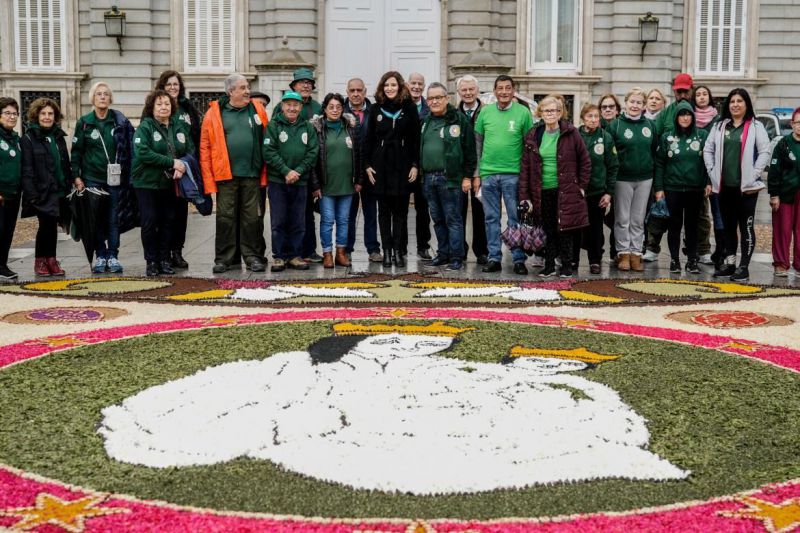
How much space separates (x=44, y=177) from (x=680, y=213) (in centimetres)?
602

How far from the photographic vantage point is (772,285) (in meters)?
9.49

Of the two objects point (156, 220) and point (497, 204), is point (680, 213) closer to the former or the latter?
point (497, 204)

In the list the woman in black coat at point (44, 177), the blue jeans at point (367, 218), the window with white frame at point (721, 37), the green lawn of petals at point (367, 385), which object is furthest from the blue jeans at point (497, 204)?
the window with white frame at point (721, 37)

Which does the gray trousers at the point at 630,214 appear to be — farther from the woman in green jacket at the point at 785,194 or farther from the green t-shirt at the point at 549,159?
the woman in green jacket at the point at 785,194

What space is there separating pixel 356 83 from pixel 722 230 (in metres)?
3.92

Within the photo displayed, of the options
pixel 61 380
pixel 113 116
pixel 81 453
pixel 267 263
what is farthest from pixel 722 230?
pixel 81 453

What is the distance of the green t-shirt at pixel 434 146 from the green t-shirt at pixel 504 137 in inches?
16.5

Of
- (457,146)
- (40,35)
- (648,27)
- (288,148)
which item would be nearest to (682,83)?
(457,146)

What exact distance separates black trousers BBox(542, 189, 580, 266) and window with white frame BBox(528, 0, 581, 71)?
54.1 feet

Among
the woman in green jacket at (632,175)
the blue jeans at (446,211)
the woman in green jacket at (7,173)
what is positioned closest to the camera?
the woman in green jacket at (7,173)

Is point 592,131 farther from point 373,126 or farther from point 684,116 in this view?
point 373,126

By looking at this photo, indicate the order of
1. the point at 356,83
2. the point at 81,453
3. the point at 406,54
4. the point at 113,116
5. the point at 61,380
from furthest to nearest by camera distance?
the point at 406,54 < the point at 356,83 < the point at 113,116 < the point at 61,380 < the point at 81,453

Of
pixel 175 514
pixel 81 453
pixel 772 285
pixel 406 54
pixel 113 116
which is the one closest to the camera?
pixel 175 514

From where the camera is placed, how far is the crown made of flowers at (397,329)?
21.8 feet
